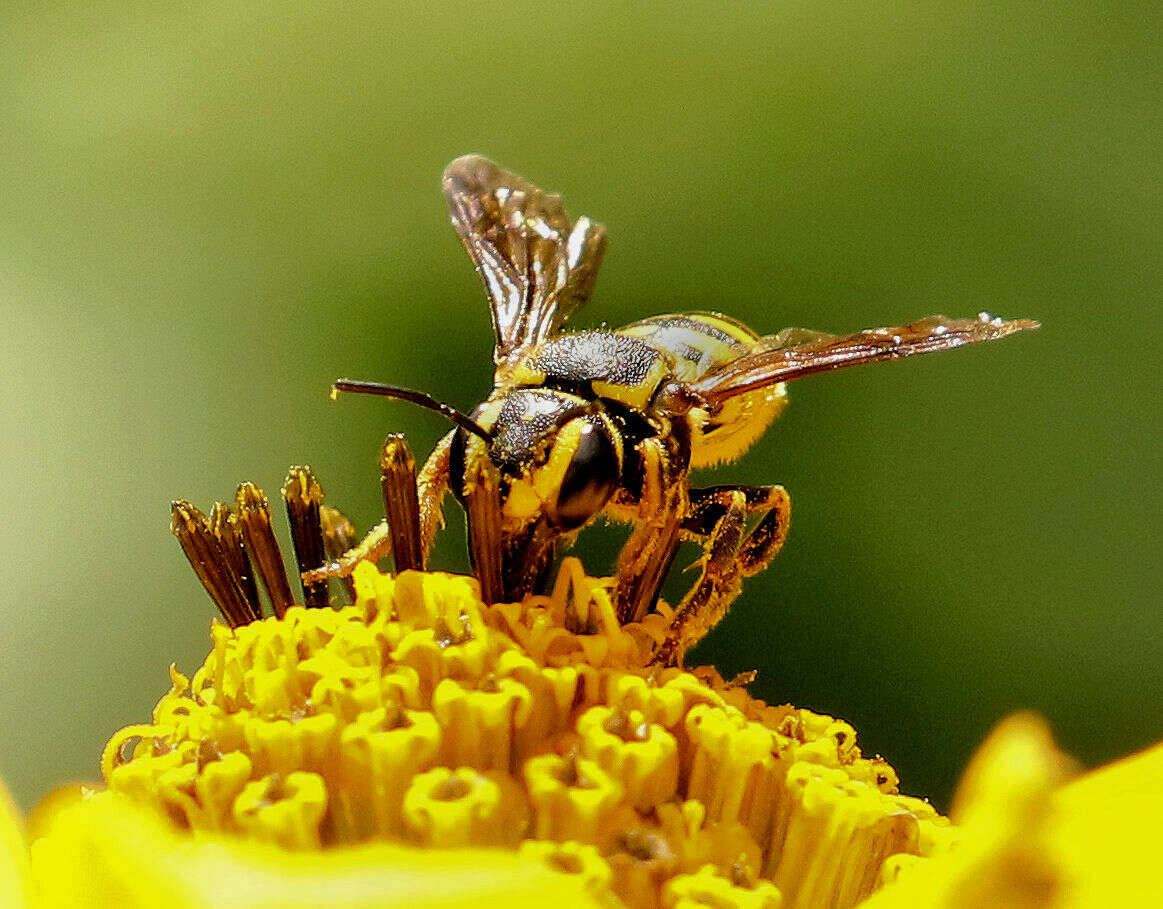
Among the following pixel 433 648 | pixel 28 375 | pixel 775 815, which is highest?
pixel 28 375

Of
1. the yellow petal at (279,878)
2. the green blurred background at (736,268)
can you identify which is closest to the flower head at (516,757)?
the yellow petal at (279,878)

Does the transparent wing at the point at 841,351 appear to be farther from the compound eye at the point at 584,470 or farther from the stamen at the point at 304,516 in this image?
the stamen at the point at 304,516

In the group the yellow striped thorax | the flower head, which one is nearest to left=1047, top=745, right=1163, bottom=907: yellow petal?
the flower head

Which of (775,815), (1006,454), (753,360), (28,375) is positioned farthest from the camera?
(1006,454)

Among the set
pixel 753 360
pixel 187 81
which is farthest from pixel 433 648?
pixel 187 81

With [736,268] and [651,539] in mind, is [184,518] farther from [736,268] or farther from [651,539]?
[736,268]

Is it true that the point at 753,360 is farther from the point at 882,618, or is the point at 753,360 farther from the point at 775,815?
the point at 882,618

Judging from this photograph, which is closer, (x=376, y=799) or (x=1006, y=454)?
(x=376, y=799)

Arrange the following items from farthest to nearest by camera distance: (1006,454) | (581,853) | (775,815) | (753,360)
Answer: (1006,454)
(753,360)
(775,815)
(581,853)
